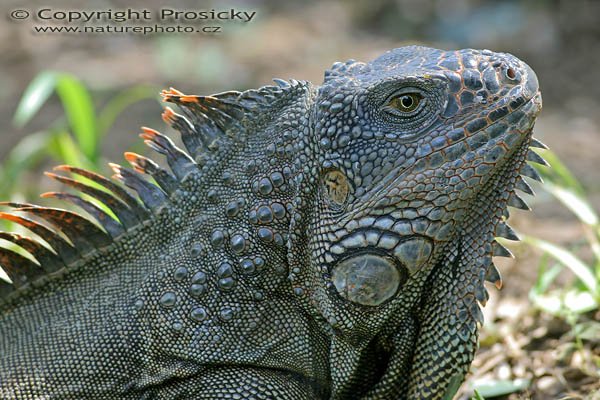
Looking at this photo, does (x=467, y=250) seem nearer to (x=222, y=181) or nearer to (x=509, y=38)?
(x=222, y=181)

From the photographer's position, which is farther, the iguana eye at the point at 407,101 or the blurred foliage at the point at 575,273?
the blurred foliage at the point at 575,273

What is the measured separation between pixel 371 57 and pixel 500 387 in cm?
878

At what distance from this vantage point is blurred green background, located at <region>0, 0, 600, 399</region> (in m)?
5.33

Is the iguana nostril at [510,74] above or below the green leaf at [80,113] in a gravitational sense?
below

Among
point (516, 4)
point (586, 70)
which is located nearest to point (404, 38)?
point (516, 4)

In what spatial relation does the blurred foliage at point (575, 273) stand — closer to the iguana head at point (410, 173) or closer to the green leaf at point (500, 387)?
the green leaf at point (500, 387)

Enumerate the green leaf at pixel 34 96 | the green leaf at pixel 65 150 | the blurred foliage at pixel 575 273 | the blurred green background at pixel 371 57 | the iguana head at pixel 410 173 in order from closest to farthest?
the iguana head at pixel 410 173 → the blurred foliage at pixel 575 273 → the blurred green background at pixel 371 57 → the green leaf at pixel 34 96 → the green leaf at pixel 65 150

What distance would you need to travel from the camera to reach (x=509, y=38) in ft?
42.0

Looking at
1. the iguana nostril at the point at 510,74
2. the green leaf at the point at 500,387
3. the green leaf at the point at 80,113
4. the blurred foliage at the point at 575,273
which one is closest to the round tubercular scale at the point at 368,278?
the iguana nostril at the point at 510,74

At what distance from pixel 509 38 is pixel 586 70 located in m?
1.50

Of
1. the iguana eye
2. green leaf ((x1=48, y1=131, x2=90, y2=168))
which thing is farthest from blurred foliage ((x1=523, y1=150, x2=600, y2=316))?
green leaf ((x1=48, y1=131, x2=90, y2=168))

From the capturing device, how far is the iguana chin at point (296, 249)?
146 inches

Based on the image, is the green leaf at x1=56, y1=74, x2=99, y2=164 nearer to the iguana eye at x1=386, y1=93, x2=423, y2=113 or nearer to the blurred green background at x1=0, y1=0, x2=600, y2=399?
the blurred green background at x1=0, y1=0, x2=600, y2=399

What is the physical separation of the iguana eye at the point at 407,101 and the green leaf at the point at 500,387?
192 centimetres
